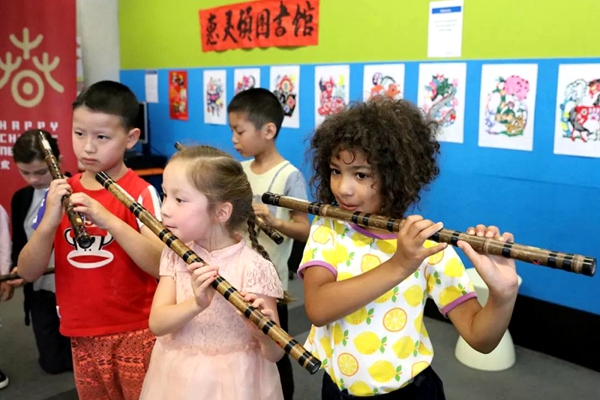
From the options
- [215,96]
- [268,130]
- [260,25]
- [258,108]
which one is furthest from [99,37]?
[268,130]

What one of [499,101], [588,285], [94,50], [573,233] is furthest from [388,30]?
[94,50]

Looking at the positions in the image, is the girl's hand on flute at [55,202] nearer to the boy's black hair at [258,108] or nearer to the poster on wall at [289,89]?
the boy's black hair at [258,108]

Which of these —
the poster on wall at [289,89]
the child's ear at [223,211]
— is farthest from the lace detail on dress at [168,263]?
the poster on wall at [289,89]

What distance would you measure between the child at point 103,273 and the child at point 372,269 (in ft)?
1.78

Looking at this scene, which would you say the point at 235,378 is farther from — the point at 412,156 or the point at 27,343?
the point at 27,343

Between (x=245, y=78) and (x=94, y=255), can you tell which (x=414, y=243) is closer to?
(x=94, y=255)

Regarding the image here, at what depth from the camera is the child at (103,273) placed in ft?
5.04

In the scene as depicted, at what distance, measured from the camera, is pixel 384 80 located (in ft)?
10.7

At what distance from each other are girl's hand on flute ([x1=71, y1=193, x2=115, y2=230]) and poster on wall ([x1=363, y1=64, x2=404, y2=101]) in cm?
203

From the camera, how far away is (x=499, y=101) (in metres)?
2.80

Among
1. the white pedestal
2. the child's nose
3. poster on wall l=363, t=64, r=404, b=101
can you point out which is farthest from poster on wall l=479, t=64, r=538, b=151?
the child's nose

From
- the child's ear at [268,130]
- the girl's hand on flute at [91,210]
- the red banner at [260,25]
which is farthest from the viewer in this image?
the red banner at [260,25]

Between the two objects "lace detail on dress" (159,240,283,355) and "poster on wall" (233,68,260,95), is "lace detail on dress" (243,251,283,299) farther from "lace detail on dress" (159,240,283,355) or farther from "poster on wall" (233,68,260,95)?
"poster on wall" (233,68,260,95)

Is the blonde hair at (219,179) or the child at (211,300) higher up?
the blonde hair at (219,179)
